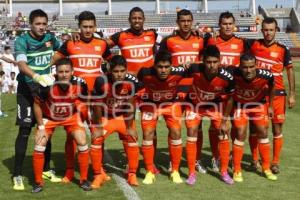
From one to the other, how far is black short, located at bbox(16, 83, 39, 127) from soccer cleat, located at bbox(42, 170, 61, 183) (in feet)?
2.49

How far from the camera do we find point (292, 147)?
827cm

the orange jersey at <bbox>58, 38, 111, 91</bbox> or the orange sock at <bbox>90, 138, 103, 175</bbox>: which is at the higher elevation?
the orange jersey at <bbox>58, 38, 111, 91</bbox>

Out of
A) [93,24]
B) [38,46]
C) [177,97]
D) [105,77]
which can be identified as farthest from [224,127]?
[38,46]

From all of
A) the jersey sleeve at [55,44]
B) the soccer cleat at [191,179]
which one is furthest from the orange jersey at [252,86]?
the jersey sleeve at [55,44]

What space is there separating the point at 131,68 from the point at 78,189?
1.90 metres

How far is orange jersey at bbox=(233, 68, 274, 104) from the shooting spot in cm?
613

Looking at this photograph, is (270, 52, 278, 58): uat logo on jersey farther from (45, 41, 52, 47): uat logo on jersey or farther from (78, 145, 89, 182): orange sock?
(45, 41, 52, 47): uat logo on jersey

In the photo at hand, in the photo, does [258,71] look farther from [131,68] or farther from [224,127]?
[131,68]

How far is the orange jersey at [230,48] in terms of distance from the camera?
21.7ft

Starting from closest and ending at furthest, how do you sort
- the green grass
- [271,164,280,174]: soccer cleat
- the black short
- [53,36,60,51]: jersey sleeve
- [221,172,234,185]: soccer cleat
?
the green grass → the black short → [221,172,234,185]: soccer cleat → [53,36,60,51]: jersey sleeve → [271,164,280,174]: soccer cleat

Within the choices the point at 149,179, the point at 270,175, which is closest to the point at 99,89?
the point at 149,179

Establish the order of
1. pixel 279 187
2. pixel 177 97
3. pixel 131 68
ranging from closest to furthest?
pixel 279 187
pixel 177 97
pixel 131 68

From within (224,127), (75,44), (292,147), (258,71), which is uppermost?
(75,44)

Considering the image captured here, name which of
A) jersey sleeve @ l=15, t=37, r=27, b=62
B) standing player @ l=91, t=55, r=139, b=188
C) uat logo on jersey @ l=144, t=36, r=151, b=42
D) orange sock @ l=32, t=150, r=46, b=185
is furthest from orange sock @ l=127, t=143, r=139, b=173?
jersey sleeve @ l=15, t=37, r=27, b=62
